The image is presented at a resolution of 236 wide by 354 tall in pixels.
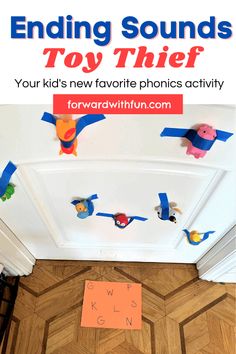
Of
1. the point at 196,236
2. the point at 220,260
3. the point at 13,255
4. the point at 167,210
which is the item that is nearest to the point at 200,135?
the point at 167,210

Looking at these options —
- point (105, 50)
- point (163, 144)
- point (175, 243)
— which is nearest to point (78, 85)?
point (105, 50)

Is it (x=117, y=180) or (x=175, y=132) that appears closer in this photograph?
(x=175, y=132)

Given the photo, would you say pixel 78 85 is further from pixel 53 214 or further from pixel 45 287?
pixel 45 287

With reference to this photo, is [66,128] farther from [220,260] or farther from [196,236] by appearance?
[220,260]

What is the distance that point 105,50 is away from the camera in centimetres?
39

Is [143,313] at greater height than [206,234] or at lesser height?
lesser

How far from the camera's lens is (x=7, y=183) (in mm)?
614

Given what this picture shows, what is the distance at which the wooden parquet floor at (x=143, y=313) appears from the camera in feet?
3.22

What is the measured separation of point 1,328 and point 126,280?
1.32ft

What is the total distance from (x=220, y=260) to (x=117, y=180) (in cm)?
45

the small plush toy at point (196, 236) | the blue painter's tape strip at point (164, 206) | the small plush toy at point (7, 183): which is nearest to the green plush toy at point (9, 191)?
the small plush toy at point (7, 183)

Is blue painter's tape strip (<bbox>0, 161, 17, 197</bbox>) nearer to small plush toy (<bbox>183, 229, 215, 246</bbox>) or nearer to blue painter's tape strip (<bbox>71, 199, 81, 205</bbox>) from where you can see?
blue painter's tape strip (<bbox>71, 199, 81, 205</bbox>)

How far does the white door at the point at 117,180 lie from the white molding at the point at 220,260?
20mm

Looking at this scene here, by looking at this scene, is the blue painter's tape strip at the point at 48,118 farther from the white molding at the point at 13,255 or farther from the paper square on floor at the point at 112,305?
the paper square on floor at the point at 112,305
